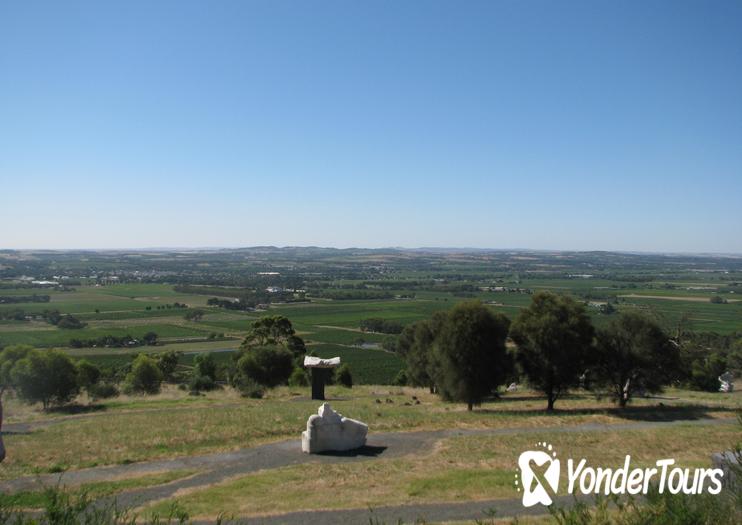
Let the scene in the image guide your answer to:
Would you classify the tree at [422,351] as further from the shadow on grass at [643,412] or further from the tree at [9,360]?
the tree at [9,360]

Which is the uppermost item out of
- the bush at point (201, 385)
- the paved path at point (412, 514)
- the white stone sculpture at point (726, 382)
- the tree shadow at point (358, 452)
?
the paved path at point (412, 514)

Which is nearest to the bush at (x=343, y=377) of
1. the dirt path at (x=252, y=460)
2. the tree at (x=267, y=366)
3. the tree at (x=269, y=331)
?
the tree at (x=267, y=366)

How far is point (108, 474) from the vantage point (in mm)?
16047

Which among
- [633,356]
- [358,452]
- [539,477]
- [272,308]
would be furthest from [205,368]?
[272,308]

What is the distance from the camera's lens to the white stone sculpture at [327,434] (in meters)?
18.1

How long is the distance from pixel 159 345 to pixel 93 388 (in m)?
38.5

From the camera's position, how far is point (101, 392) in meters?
33.9

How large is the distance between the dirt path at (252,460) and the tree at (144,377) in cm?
2202

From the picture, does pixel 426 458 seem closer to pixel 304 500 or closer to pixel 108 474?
pixel 304 500

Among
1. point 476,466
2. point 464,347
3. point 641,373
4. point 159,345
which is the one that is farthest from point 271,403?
point 159,345

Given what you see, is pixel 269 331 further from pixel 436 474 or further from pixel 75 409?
pixel 436 474

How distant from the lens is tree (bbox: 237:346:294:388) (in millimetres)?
40594

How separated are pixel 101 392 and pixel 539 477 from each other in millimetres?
29039

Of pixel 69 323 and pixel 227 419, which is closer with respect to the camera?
pixel 227 419
